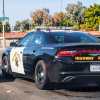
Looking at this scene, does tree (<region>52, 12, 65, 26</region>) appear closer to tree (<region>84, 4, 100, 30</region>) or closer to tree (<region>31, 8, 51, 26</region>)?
tree (<region>31, 8, 51, 26</region>)

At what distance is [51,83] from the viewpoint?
10.2 meters

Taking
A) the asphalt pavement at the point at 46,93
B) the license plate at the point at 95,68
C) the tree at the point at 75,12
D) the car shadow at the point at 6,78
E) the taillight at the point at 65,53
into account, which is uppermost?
the tree at the point at 75,12

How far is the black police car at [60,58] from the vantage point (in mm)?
9953

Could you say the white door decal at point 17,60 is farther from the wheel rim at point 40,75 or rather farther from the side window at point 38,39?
the wheel rim at point 40,75

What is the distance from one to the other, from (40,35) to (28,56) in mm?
598

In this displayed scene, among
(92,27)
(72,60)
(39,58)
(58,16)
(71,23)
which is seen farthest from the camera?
(58,16)

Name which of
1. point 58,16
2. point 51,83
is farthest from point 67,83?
point 58,16

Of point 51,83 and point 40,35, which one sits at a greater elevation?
point 40,35

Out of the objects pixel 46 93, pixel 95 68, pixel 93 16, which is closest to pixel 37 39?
pixel 46 93

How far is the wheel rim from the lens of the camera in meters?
10.5

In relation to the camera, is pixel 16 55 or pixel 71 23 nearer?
pixel 16 55

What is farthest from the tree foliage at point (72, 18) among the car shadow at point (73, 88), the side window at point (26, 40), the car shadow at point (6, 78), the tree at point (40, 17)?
the car shadow at point (73, 88)

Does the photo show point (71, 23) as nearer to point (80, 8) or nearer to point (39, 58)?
point (80, 8)

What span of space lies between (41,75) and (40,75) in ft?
0.17
